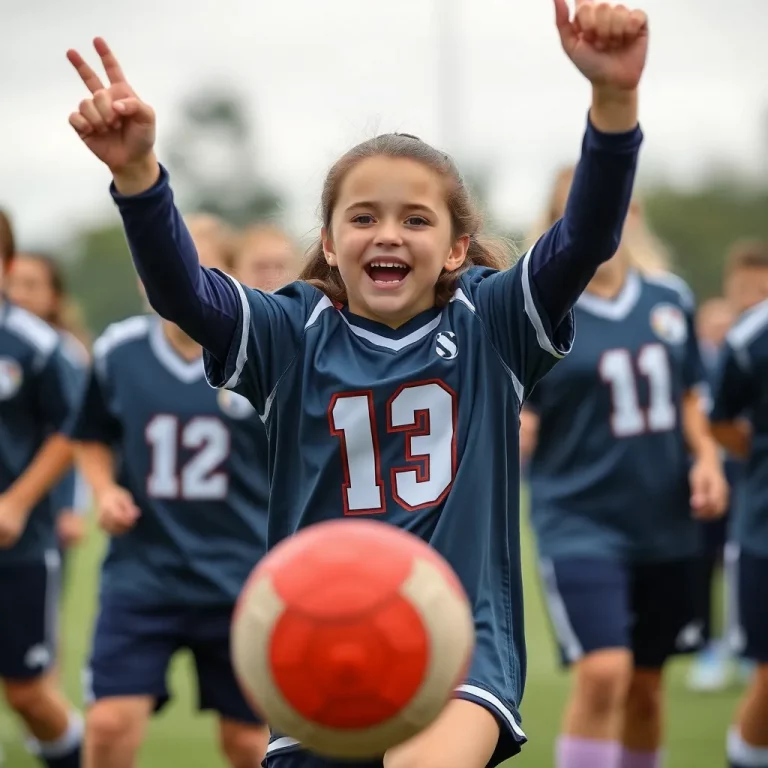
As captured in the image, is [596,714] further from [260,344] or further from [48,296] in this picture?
[48,296]

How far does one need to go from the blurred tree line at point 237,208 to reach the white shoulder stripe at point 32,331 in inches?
1625

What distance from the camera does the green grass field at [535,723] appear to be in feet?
24.8

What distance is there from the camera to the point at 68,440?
6.31 m

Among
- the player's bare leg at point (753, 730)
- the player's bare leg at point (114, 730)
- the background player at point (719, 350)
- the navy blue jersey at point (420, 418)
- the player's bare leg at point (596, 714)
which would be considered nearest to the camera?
the navy blue jersey at point (420, 418)

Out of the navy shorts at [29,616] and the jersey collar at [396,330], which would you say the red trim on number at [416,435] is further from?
the navy shorts at [29,616]

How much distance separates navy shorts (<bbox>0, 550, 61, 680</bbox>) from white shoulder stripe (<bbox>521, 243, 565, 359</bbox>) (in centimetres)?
354

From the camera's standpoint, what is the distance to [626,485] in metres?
6.18

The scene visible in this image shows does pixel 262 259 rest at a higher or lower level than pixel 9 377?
higher

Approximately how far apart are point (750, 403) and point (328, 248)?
122 inches

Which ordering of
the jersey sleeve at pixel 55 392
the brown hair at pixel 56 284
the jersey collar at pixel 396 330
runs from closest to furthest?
the jersey collar at pixel 396 330, the jersey sleeve at pixel 55 392, the brown hair at pixel 56 284

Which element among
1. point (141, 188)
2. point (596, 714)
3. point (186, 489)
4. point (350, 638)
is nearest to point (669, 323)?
point (596, 714)

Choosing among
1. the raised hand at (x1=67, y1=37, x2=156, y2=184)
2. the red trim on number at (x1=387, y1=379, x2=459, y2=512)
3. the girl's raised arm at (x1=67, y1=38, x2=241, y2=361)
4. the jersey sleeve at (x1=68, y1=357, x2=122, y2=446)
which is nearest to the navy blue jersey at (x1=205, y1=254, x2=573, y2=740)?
the red trim on number at (x1=387, y1=379, x2=459, y2=512)

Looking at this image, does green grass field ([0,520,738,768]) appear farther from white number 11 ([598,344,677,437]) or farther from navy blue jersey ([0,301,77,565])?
white number 11 ([598,344,677,437])

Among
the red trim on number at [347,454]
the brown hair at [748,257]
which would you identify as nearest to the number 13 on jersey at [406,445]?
the red trim on number at [347,454]
